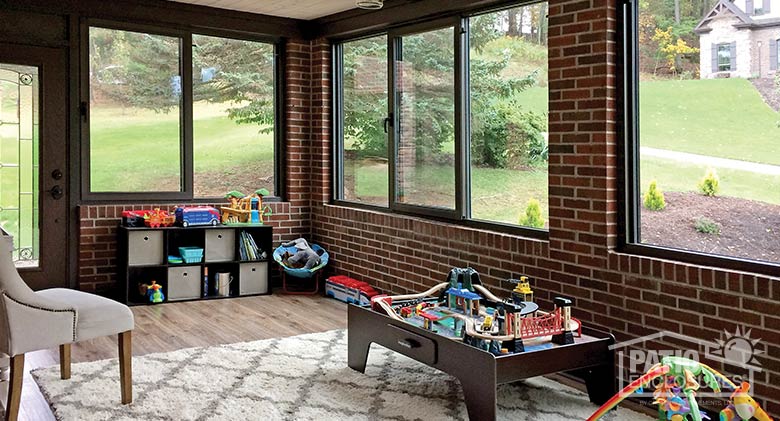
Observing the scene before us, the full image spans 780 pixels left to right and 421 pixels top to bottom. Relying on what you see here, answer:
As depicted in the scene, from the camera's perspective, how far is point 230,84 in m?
6.68

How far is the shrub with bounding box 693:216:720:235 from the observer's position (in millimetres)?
3607

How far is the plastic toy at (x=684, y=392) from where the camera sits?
246cm

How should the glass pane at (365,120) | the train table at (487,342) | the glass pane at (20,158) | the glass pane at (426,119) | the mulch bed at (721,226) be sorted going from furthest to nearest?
the glass pane at (365,120) → the glass pane at (20,158) → the glass pane at (426,119) → the mulch bed at (721,226) → the train table at (487,342)

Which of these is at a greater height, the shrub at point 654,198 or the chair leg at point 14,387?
the shrub at point 654,198

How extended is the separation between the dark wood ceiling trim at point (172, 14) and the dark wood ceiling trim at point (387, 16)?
11.9 inches

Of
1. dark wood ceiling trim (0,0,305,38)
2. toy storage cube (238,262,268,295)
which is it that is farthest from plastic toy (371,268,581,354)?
dark wood ceiling trim (0,0,305,38)

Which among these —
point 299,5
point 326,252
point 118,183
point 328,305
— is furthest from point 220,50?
point 328,305

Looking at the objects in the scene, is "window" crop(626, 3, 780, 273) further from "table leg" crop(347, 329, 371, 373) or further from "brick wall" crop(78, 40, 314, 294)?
"brick wall" crop(78, 40, 314, 294)

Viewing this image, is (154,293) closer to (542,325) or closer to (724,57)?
(542,325)

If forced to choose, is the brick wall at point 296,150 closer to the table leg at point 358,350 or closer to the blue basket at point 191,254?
the blue basket at point 191,254

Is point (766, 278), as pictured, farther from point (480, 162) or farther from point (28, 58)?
point (28, 58)

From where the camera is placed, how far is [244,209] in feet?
21.2

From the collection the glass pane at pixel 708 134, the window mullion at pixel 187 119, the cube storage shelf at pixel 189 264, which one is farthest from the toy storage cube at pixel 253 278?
the glass pane at pixel 708 134

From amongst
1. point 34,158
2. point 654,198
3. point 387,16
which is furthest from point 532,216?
point 34,158
